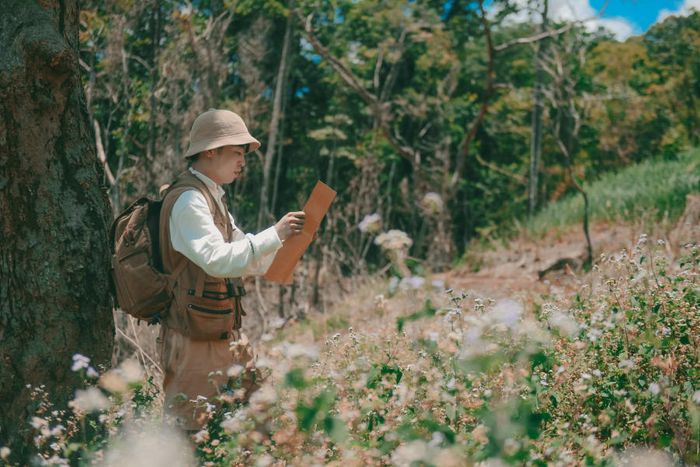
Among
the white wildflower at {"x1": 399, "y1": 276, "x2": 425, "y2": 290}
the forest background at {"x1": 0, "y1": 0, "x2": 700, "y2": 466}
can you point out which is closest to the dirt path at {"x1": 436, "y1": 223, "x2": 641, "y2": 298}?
the forest background at {"x1": 0, "y1": 0, "x2": 700, "y2": 466}

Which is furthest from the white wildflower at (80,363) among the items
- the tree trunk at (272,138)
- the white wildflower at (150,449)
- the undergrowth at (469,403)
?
the tree trunk at (272,138)

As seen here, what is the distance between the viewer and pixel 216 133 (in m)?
3.12

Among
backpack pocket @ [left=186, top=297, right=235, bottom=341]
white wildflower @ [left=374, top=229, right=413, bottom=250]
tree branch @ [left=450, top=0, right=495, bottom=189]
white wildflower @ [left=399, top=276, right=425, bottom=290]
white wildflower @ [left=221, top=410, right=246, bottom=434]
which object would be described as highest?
tree branch @ [left=450, top=0, right=495, bottom=189]

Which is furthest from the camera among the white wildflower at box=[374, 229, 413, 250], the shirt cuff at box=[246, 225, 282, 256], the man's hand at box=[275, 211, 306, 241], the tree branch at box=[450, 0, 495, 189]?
the tree branch at box=[450, 0, 495, 189]

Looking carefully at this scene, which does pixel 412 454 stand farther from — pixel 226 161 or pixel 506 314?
pixel 226 161

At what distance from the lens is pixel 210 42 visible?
1144 centimetres

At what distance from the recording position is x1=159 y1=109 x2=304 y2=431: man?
2.87 m

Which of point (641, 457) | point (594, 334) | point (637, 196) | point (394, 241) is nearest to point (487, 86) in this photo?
point (637, 196)

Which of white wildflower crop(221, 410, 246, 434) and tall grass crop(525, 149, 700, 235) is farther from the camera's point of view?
tall grass crop(525, 149, 700, 235)

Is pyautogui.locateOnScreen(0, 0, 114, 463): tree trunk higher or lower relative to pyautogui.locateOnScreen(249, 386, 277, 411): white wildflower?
higher

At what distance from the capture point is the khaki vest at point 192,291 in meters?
3.00

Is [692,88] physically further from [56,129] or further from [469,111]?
[56,129]

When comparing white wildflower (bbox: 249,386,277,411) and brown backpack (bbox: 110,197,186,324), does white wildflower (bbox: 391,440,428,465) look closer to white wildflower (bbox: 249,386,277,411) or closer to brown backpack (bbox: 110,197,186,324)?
white wildflower (bbox: 249,386,277,411)

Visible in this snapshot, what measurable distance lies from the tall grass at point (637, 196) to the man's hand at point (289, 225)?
6.68 m
